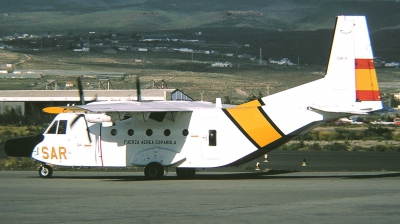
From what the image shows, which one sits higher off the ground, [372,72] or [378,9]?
[378,9]

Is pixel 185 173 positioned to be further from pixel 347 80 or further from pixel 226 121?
pixel 347 80

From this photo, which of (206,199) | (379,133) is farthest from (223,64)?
(206,199)

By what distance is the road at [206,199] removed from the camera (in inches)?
605

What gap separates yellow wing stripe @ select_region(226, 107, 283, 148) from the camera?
24.1 meters

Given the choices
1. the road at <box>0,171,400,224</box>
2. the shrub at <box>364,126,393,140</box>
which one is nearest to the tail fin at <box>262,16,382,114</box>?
the road at <box>0,171,400,224</box>

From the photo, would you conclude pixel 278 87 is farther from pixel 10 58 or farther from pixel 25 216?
pixel 25 216

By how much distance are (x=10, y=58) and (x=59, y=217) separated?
375ft

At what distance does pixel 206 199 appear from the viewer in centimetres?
1852

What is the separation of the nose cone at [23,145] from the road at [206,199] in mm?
936

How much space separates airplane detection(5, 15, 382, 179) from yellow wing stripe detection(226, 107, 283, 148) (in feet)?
0.11

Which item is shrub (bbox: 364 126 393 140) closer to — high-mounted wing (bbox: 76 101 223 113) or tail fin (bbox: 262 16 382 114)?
tail fin (bbox: 262 16 382 114)

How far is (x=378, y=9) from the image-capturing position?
539ft

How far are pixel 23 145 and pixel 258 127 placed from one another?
29.0 ft

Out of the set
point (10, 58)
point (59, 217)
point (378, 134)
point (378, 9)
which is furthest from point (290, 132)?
point (378, 9)
